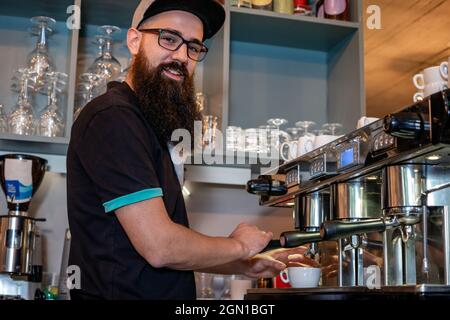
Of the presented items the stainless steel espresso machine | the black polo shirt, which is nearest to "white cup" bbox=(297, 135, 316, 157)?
the stainless steel espresso machine

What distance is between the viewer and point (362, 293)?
1021 mm

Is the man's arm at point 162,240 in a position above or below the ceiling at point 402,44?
below

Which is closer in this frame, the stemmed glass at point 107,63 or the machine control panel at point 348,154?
the machine control panel at point 348,154

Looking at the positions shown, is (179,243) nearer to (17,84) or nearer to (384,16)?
(17,84)

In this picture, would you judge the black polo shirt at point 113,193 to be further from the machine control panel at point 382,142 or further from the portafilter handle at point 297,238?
the machine control panel at point 382,142

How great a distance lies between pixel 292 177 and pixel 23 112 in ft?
3.09

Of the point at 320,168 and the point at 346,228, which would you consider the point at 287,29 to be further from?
the point at 346,228

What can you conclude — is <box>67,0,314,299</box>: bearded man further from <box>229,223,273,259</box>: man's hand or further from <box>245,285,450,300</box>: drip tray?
<box>245,285,450,300</box>: drip tray

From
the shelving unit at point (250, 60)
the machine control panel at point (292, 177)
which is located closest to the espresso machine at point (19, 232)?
the shelving unit at point (250, 60)

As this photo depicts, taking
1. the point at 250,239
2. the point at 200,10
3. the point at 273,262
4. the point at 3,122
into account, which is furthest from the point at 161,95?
the point at 3,122

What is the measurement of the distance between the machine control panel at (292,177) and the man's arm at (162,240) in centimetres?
27

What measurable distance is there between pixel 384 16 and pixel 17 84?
1.46 m

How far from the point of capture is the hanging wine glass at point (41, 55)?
78.4 inches
